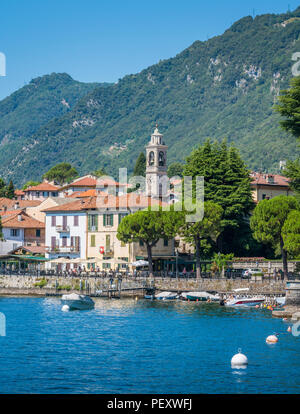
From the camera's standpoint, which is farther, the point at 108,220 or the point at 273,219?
the point at 108,220

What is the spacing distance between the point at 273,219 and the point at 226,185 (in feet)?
41.9

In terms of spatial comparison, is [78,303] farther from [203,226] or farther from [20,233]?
[20,233]

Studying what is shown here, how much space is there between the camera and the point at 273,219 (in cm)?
7188

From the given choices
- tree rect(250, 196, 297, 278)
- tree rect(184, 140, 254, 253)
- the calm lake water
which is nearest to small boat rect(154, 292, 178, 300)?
the calm lake water

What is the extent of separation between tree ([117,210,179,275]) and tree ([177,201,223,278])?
981 millimetres

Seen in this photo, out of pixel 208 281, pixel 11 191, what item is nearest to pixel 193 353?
pixel 208 281

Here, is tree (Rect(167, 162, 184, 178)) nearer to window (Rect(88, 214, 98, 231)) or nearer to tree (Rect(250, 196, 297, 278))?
window (Rect(88, 214, 98, 231))

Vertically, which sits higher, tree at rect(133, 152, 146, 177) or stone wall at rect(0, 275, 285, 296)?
tree at rect(133, 152, 146, 177)

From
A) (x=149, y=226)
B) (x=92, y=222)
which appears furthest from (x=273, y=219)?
(x=92, y=222)

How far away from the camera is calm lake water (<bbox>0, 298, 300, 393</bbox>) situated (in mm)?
35844

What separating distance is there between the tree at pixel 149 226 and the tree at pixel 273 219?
7960mm

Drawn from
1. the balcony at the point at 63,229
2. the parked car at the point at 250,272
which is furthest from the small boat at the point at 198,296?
the balcony at the point at 63,229

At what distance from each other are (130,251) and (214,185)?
1132 cm

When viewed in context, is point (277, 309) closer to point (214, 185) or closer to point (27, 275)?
point (214, 185)
